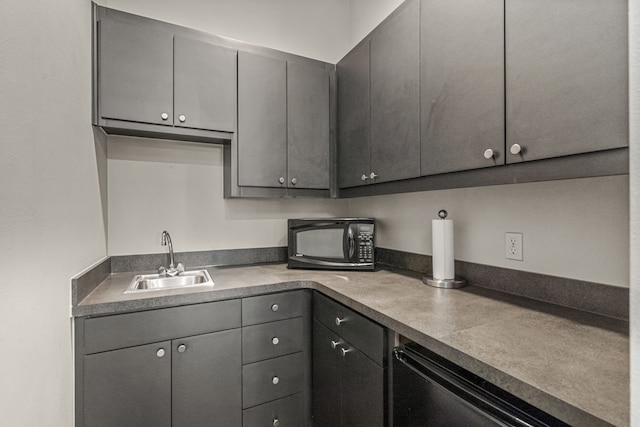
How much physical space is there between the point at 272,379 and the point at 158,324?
0.65 meters

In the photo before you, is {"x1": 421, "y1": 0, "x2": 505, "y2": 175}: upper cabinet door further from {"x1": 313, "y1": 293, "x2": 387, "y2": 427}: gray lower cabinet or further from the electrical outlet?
{"x1": 313, "y1": 293, "x2": 387, "y2": 427}: gray lower cabinet

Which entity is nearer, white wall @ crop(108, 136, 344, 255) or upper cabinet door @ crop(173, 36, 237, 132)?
upper cabinet door @ crop(173, 36, 237, 132)

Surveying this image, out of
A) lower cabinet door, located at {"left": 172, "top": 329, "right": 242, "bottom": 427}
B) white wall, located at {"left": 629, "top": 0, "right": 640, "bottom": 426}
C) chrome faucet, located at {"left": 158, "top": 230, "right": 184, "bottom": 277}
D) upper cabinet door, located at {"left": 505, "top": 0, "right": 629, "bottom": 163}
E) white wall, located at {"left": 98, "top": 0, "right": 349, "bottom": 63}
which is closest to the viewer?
white wall, located at {"left": 629, "top": 0, "right": 640, "bottom": 426}

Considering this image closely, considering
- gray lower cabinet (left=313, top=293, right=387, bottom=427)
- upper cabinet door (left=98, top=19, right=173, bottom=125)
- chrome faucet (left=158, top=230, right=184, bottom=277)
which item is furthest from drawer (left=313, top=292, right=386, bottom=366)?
upper cabinet door (left=98, top=19, right=173, bottom=125)

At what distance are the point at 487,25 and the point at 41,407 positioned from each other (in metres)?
1.89

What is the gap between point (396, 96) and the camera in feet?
5.22

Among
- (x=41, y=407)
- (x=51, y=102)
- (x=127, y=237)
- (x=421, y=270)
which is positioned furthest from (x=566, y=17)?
(x=127, y=237)

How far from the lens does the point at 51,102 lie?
103cm

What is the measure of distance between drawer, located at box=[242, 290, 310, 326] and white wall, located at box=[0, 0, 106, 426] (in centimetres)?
72

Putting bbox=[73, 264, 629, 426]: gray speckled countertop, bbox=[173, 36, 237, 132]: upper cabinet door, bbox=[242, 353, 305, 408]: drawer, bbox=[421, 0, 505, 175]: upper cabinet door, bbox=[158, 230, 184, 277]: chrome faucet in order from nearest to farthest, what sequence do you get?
bbox=[73, 264, 629, 426]: gray speckled countertop → bbox=[421, 0, 505, 175]: upper cabinet door → bbox=[242, 353, 305, 408]: drawer → bbox=[173, 36, 237, 132]: upper cabinet door → bbox=[158, 230, 184, 277]: chrome faucet

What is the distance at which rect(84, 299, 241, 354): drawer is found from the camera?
132 centimetres

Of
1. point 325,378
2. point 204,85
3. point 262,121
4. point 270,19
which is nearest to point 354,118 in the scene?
point 262,121

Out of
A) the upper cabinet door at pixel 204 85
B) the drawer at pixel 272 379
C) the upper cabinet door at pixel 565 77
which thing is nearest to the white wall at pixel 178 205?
the upper cabinet door at pixel 204 85

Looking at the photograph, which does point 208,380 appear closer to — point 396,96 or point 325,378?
point 325,378
